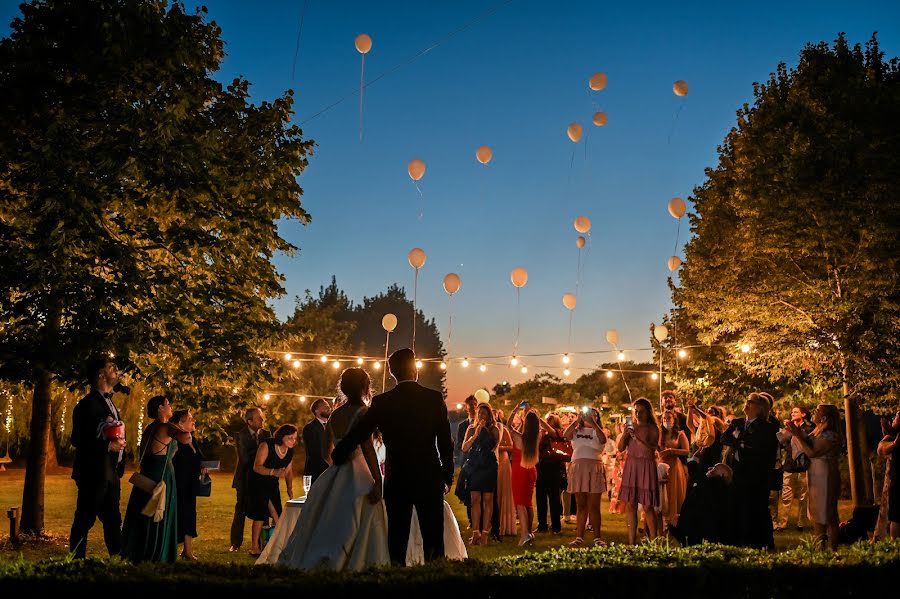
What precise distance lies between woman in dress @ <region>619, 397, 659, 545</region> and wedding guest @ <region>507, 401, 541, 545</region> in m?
1.99

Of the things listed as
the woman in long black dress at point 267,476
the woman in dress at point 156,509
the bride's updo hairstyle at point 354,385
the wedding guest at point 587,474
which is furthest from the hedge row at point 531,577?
the woman in long black dress at point 267,476

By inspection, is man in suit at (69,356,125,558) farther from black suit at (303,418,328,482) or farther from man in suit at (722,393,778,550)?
A: man in suit at (722,393,778,550)

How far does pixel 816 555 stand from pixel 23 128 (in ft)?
41.5

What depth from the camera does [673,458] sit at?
12.6 m

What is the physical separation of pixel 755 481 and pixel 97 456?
Answer: 7.11m

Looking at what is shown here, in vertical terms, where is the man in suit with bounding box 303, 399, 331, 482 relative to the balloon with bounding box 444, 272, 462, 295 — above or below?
below

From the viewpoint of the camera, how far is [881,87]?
68.4ft

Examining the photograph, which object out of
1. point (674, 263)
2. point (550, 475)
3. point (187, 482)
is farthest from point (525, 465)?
point (674, 263)

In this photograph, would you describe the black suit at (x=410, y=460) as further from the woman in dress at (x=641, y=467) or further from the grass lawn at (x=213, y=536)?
the woman in dress at (x=641, y=467)

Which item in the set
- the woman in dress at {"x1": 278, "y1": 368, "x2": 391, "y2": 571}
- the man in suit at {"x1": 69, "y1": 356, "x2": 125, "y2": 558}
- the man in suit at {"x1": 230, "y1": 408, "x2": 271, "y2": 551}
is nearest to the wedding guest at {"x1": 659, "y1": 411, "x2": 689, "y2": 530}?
the man in suit at {"x1": 230, "y1": 408, "x2": 271, "y2": 551}

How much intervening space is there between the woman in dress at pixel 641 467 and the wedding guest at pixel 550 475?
10.8 ft

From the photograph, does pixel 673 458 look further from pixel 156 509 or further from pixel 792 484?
pixel 156 509

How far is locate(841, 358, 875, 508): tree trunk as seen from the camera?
1864 cm

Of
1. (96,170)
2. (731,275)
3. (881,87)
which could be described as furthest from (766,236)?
(96,170)
